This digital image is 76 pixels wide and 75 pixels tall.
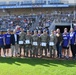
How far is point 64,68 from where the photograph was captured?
12.8 meters

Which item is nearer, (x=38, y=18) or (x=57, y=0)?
(x=38, y=18)

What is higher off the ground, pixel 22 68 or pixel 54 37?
pixel 54 37

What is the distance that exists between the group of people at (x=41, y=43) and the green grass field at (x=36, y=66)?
1.00m

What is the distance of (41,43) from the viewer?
51.0 feet

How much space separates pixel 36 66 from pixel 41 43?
2.56m

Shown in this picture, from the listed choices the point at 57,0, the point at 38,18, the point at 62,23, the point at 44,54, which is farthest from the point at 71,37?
the point at 57,0

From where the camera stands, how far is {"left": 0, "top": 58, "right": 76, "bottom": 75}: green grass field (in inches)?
486

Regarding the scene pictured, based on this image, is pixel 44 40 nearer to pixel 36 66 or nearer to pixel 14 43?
pixel 14 43

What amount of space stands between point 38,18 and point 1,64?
1009 inches

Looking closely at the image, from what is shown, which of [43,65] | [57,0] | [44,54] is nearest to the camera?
[43,65]

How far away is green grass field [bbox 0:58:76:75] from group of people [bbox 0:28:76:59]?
3.27 feet

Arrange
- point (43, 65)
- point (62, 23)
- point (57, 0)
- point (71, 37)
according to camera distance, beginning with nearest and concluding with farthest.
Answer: point (43, 65)
point (71, 37)
point (62, 23)
point (57, 0)

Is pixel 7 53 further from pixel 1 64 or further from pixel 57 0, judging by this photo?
pixel 57 0

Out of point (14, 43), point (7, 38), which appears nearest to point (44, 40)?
point (14, 43)
